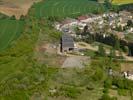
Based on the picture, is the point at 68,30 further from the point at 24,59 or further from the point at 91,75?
the point at 91,75

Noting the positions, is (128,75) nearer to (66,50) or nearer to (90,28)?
(66,50)

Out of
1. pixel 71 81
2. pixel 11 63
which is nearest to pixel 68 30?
pixel 11 63

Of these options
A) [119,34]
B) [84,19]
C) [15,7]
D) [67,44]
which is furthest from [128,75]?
[15,7]

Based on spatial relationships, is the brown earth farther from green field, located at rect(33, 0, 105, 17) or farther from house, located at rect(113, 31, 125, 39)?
house, located at rect(113, 31, 125, 39)

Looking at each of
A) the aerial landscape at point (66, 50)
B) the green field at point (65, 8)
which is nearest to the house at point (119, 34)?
the aerial landscape at point (66, 50)

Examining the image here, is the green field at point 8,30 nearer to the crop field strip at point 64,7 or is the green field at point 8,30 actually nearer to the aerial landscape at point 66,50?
the aerial landscape at point 66,50

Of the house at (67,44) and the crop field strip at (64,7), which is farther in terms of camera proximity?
the crop field strip at (64,7)

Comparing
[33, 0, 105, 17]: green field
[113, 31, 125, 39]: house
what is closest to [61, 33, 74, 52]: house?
[113, 31, 125, 39]: house
